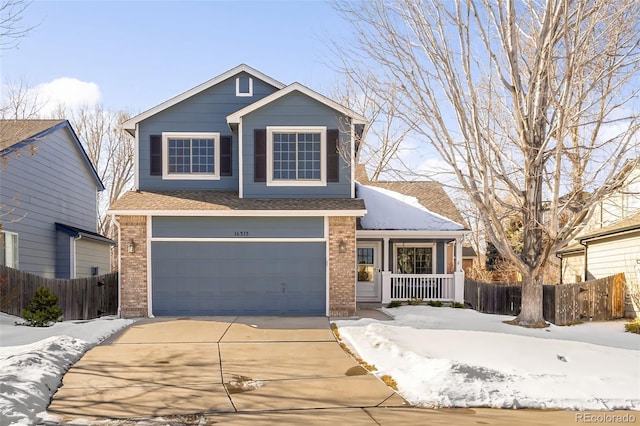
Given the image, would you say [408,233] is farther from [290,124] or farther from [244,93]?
[244,93]

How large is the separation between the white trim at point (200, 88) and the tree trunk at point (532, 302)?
29.7 feet

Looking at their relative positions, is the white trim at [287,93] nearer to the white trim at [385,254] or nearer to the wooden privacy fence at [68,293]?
the white trim at [385,254]

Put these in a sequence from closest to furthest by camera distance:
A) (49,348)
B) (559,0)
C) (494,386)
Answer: (494,386) → (49,348) → (559,0)

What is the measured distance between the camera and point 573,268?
23406 mm

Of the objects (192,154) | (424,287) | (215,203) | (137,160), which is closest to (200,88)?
(192,154)

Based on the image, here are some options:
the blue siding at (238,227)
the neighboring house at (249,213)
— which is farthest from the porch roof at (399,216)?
the blue siding at (238,227)

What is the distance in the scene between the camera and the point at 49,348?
9133mm

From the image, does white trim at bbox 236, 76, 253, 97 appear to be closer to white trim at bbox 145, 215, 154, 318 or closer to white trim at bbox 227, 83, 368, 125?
white trim at bbox 227, 83, 368, 125

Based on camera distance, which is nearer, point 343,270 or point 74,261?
point 343,270

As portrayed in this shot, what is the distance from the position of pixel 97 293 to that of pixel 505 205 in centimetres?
1253

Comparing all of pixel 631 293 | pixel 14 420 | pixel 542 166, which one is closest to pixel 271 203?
pixel 542 166

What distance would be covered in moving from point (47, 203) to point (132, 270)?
21.2 feet

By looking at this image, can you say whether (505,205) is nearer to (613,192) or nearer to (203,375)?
(613,192)

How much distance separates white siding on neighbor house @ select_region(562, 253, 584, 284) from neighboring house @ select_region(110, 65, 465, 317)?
8.54m
